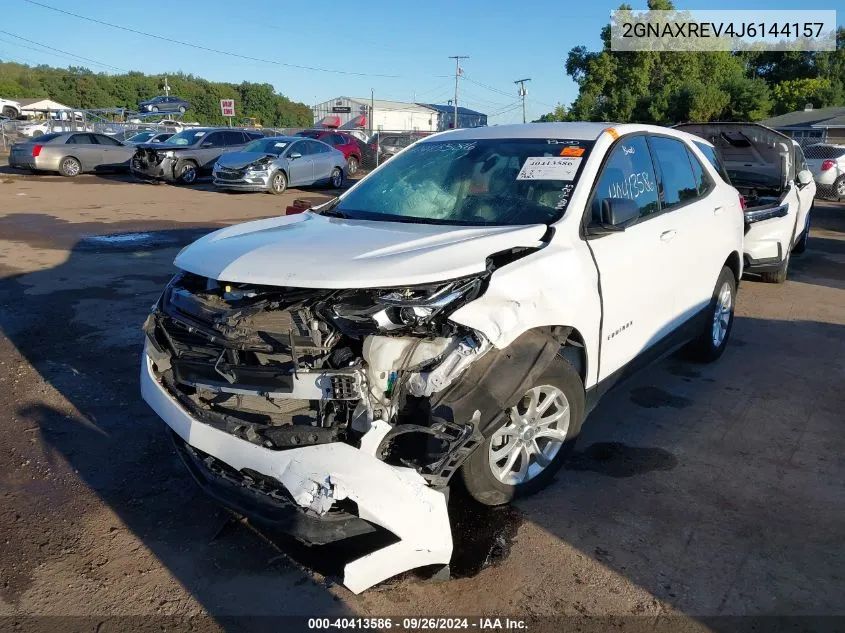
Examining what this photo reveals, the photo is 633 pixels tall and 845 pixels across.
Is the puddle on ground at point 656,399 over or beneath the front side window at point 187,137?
beneath

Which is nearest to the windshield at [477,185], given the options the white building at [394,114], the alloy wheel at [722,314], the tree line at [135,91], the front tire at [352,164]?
the alloy wheel at [722,314]

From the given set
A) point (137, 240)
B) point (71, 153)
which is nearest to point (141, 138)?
point (71, 153)

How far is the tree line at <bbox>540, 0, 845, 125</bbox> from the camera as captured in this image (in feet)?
144

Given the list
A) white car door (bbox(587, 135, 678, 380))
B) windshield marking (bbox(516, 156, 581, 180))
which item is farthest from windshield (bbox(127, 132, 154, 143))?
white car door (bbox(587, 135, 678, 380))

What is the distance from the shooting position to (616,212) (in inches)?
143

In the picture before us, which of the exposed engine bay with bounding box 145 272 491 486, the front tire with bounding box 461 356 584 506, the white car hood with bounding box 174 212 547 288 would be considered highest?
the white car hood with bounding box 174 212 547 288

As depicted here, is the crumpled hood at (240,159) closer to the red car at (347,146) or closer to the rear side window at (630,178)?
the red car at (347,146)

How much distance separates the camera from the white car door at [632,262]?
3.73m

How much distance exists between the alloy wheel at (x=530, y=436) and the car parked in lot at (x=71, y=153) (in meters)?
22.3

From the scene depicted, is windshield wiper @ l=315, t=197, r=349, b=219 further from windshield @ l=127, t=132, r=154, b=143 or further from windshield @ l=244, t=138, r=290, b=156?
windshield @ l=127, t=132, r=154, b=143

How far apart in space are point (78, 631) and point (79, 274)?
21.6ft

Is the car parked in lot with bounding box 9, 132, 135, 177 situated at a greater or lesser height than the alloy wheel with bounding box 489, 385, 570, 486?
greater

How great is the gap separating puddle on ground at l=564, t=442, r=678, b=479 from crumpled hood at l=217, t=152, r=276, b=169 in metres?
15.8

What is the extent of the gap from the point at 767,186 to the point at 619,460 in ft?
22.3
